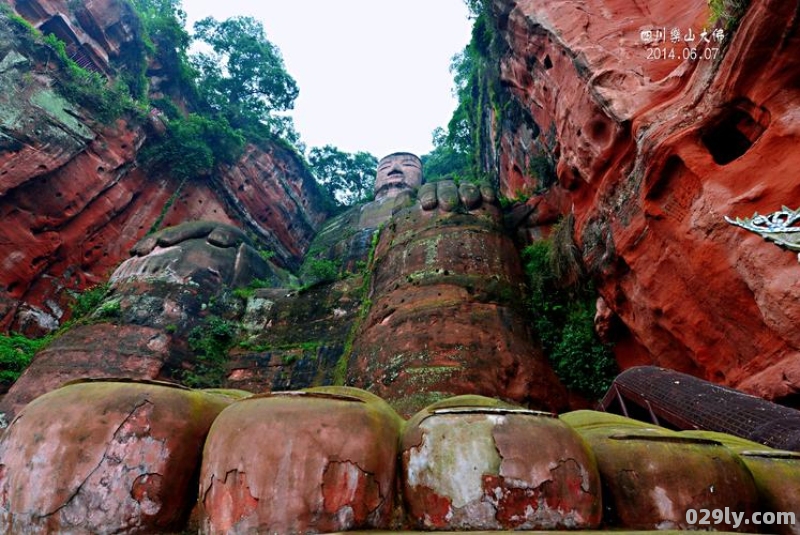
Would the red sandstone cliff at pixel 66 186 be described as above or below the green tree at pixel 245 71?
below

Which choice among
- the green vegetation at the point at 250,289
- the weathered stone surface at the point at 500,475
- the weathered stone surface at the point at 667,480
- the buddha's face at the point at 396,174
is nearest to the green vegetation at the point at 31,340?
the green vegetation at the point at 250,289

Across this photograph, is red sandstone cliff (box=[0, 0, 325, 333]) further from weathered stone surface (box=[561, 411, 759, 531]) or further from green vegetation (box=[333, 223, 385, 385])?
weathered stone surface (box=[561, 411, 759, 531])

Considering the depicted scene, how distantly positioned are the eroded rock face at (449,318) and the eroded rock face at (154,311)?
5.37 meters

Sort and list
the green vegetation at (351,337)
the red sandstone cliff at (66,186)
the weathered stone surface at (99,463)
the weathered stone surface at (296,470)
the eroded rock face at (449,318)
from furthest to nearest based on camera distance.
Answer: the red sandstone cliff at (66,186) → the green vegetation at (351,337) → the eroded rock face at (449,318) → the weathered stone surface at (99,463) → the weathered stone surface at (296,470)

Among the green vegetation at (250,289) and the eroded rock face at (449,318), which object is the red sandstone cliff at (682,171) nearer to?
the eroded rock face at (449,318)

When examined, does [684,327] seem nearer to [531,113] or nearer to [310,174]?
[531,113]

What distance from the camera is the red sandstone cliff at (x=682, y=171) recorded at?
538 centimetres

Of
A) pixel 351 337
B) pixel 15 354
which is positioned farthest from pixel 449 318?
pixel 15 354

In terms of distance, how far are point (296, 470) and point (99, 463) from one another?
1176 mm

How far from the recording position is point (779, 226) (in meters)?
5.07

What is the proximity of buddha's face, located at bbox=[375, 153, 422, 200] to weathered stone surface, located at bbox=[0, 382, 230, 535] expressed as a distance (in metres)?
27.5

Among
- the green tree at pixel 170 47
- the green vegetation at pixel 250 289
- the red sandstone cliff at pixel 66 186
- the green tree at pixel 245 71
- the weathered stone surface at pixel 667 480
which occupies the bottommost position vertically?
the weathered stone surface at pixel 667 480

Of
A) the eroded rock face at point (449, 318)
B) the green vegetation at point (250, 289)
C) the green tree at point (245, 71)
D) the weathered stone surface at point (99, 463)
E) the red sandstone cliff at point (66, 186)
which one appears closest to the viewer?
the weathered stone surface at point (99, 463)

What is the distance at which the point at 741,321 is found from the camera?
5.82 meters
